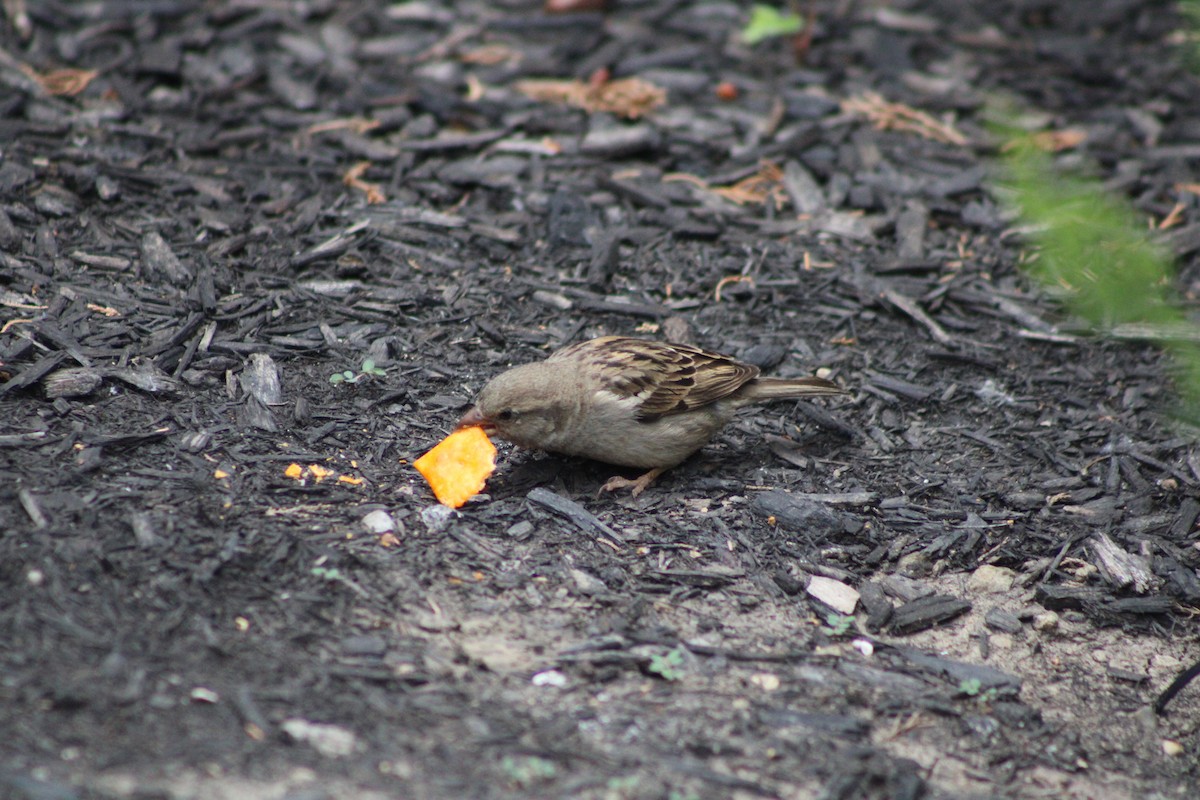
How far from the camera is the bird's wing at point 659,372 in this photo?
18.9ft

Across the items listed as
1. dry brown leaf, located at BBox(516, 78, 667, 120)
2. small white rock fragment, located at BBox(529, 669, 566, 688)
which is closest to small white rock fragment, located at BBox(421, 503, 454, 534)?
small white rock fragment, located at BBox(529, 669, 566, 688)

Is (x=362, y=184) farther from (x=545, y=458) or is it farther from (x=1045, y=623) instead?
(x=1045, y=623)

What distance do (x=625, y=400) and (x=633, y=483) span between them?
0.43 meters

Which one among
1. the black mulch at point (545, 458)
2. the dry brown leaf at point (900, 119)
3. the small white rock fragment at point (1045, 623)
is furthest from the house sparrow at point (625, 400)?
the dry brown leaf at point (900, 119)

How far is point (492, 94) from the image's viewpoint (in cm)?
893

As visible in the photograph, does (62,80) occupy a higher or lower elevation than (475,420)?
higher

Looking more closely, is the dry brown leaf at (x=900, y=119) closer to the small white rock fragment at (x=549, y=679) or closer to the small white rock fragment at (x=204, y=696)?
the small white rock fragment at (x=549, y=679)

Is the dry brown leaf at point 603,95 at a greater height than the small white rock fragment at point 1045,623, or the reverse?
the dry brown leaf at point 603,95

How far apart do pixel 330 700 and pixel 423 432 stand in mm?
2119

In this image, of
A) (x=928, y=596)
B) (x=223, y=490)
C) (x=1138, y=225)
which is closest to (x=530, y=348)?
(x=223, y=490)

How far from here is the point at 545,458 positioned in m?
6.07

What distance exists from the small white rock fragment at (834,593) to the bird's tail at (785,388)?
48.1 inches

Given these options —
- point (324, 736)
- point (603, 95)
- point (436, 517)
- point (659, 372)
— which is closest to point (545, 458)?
point (659, 372)

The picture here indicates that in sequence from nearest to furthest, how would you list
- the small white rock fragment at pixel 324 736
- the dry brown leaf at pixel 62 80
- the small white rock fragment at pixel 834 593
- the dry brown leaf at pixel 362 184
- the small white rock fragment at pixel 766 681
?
the small white rock fragment at pixel 324 736 → the small white rock fragment at pixel 766 681 → the small white rock fragment at pixel 834 593 → the dry brown leaf at pixel 362 184 → the dry brown leaf at pixel 62 80
